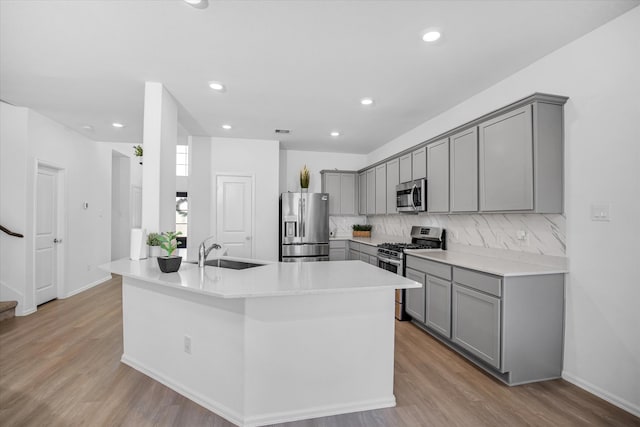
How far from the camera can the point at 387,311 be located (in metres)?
2.18

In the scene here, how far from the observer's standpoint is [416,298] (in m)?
3.62

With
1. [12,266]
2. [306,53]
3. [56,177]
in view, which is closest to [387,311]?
[306,53]

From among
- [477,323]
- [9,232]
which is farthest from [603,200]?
[9,232]

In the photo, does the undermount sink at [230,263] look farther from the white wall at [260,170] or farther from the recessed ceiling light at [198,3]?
the white wall at [260,170]

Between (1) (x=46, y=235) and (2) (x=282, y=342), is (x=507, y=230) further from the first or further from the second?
(1) (x=46, y=235)

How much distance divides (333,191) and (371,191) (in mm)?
→ 880

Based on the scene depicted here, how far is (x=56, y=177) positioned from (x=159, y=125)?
9.47 ft

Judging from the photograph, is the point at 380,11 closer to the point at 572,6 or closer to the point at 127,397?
the point at 572,6

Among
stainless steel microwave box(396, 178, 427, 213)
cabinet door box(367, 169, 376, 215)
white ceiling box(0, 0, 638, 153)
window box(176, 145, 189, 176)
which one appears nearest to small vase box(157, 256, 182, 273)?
white ceiling box(0, 0, 638, 153)

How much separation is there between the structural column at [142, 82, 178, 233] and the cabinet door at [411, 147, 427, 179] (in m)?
3.09

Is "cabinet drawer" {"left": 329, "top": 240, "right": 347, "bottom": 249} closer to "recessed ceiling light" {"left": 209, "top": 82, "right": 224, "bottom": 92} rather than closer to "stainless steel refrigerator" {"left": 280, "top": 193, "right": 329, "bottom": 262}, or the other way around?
"stainless steel refrigerator" {"left": 280, "top": 193, "right": 329, "bottom": 262}

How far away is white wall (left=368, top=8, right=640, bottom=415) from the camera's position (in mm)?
2064

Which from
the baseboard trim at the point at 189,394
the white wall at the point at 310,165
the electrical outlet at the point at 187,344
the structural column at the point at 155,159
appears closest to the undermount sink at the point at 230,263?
the structural column at the point at 155,159

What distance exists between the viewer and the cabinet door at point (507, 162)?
247 cm
